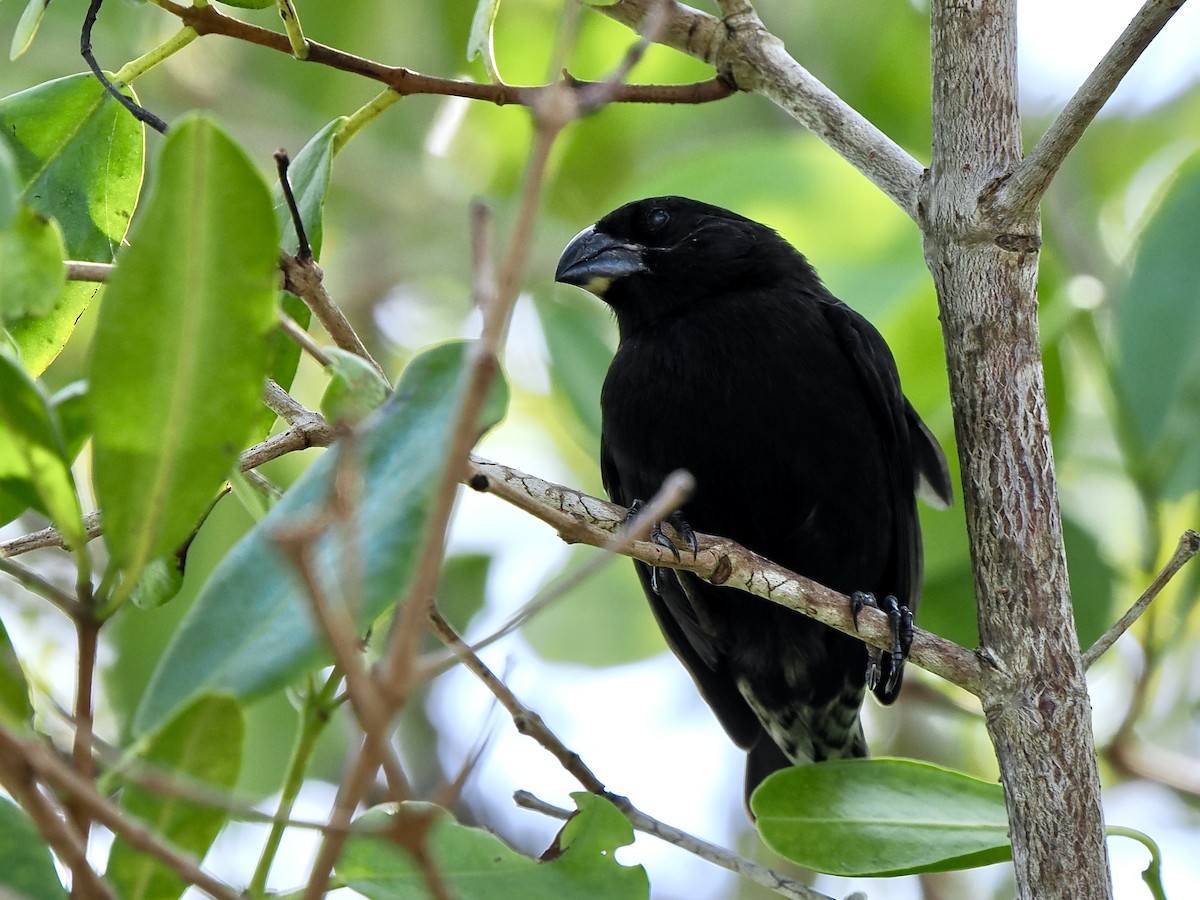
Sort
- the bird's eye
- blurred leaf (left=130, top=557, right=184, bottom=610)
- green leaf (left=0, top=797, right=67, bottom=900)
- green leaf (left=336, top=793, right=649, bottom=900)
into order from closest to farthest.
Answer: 1. green leaf (left=0, top=797, right=67, bottom=900)
2. green leaf (left=336, top=793, right=649, bottom=900)
3. blurred leaf (left=130, top=557, right=184, bottom=610)
4. the bird's eye

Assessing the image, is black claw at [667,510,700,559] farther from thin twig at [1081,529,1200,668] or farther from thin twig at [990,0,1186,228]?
thin twig at [990,0,1186,228]

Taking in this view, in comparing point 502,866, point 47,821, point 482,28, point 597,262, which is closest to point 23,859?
point 47,821

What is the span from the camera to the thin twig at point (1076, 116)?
188cm

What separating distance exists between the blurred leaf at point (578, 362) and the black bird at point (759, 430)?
0.13m

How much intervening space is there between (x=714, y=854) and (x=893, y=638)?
49cm

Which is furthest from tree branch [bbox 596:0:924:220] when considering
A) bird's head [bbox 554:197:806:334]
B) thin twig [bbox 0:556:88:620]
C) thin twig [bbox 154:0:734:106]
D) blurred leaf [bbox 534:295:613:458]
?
thin twig [bbox 0:556:88:620]

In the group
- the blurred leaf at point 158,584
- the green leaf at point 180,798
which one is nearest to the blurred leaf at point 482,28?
the blurred leaf at point 158,584

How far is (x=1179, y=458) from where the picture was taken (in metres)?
3.36

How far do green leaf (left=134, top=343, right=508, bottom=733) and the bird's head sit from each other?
7.49 feet

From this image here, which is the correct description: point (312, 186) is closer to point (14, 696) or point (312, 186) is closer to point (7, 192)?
point (7, 192)

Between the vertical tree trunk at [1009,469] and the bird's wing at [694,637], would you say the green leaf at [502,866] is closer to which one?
the vertical tree trunk at [1009,469]

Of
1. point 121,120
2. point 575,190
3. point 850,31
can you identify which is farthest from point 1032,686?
point 575,190

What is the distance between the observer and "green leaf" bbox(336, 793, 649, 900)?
161 centimetres

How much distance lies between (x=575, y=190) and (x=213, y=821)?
4472 mm
